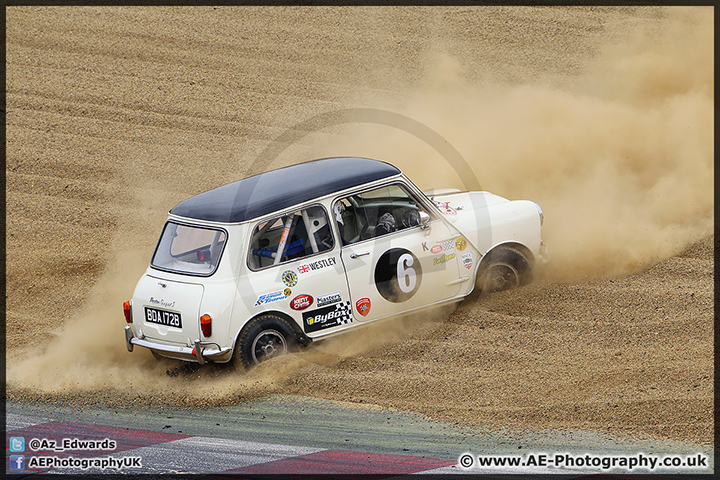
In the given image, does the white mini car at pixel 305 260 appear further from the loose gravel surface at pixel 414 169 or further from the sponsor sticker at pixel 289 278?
the loose gravel surface at pixel 414 169

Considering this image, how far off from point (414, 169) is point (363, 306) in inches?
200

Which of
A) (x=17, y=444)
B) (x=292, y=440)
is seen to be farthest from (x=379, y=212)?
(x=17, y=444)

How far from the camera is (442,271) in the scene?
26.2 ft

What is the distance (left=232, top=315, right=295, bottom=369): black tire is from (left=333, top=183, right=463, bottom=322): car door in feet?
2.59

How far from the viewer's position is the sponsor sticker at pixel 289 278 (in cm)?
731

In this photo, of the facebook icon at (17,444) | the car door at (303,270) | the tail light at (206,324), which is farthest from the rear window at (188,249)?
the facebook icon at (17,444)

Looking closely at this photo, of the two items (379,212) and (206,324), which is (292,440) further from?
(379,212)

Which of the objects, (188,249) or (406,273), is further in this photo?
(406,273)

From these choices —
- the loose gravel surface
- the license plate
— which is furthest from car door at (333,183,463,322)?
the license plate

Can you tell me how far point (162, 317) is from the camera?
283 inches

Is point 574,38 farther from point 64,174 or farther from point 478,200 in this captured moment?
point 64,174

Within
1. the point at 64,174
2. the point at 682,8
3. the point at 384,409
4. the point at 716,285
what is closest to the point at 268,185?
the point at 384,409

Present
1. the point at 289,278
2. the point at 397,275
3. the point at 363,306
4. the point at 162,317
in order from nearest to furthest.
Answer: the point at 162,317
the point at 289,278
the point at 363,306
the point at 397,275

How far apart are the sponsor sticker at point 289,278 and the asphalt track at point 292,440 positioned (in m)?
1.12
